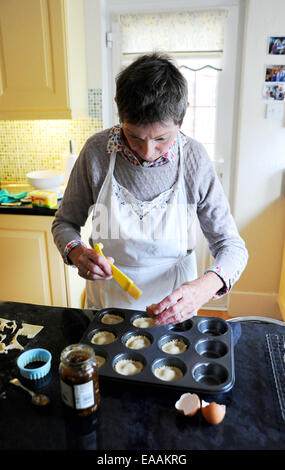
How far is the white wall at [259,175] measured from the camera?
2117 millimetres

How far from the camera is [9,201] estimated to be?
2156mm

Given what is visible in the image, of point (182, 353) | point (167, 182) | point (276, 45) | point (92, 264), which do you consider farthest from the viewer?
point (276, 45)

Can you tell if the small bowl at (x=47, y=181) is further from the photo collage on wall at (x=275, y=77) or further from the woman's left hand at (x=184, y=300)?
the woman's left hand at (x=184, y=300)

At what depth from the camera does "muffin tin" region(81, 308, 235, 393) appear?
79 centimetres

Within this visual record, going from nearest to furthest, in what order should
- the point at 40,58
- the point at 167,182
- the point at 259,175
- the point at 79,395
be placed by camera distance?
the point at 79,395 < the point at 167,182 < the point at 40,58 < the point at 259,175

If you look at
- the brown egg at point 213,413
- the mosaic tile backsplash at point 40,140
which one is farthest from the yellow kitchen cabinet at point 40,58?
the brown egg at point 213,413

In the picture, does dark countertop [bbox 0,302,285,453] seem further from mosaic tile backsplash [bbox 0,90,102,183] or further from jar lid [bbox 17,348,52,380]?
mosaic tile backsplash [bbox 0,90,102,183]

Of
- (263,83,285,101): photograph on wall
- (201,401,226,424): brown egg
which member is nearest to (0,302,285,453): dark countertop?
(201,401,226,424): brown egg

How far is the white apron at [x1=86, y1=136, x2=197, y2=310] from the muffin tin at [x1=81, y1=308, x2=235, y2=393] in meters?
0.23

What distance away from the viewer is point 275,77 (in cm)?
218

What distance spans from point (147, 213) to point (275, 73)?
152cm

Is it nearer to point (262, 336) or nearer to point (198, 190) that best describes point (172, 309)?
point (262, 336)

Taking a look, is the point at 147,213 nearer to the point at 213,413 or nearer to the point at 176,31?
the point at 213,413

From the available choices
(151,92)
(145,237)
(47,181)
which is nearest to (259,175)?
(47,181)
